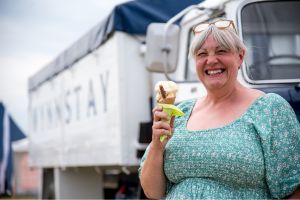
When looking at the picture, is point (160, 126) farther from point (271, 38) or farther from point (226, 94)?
point (271, 38)

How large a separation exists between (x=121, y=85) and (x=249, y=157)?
12.7ft

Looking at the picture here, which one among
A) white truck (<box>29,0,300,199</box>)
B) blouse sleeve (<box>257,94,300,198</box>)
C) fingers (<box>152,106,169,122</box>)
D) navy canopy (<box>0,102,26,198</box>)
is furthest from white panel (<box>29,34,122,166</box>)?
navy canopy (<box>0,102,26,198</box>)

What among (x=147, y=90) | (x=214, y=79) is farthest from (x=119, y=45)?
(x=214, y=79)

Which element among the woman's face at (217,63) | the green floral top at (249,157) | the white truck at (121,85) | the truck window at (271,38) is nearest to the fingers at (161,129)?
the green floral top at (249,157)

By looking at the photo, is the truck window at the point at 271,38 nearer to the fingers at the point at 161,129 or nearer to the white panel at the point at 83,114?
the fingers at the point at 161,129

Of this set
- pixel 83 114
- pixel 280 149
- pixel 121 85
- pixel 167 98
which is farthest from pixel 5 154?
pixel 280 149

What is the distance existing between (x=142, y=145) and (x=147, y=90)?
0.60 metres

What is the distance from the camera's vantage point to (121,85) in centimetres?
592

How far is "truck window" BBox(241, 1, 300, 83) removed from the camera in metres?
3.86

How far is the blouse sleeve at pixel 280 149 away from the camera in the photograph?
2.10 meters

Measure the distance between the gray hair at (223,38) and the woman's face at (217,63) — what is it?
1 cm

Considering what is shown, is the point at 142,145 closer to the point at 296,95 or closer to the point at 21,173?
the point at 296,95

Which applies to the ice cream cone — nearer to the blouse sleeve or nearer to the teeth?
the teeth

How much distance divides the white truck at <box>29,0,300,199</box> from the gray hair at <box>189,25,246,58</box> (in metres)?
1.09
